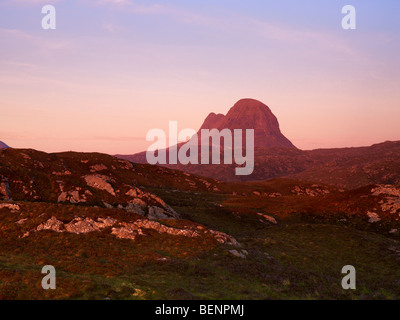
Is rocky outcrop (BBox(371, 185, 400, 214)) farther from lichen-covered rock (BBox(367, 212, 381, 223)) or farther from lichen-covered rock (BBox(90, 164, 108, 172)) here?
lichen-covered rock (BBox(90, 164, 108, 172))

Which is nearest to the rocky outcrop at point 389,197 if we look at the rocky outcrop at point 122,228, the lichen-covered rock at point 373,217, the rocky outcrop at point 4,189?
the lichen-covered rock at point 373,217

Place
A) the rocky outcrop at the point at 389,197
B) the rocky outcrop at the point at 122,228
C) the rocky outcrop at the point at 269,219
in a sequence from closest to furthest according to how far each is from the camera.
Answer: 1. the rocky outcrop at the point at 122,228
2. the rocky outcrop at the point at 389,197
3. the rocky outcrop at the point at 269,219

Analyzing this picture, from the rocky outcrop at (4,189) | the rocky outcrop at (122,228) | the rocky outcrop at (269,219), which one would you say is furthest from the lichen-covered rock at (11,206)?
the rocky outcrop at (269,219)

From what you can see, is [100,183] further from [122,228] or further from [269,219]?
[269,219]

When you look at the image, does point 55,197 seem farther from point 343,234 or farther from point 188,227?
point 343,234

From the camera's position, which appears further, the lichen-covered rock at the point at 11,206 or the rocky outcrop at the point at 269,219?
the rocky outcrop at the point at 269,219

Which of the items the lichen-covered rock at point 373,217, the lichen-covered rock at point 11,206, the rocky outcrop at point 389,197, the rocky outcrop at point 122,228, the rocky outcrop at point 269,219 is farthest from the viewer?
the rocky outcrop at point 269,219

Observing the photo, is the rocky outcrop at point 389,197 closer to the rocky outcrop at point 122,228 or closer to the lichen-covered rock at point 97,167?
the rocky outcrop at point 122,228

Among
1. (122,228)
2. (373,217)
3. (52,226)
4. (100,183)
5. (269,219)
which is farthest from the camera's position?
(269,219)

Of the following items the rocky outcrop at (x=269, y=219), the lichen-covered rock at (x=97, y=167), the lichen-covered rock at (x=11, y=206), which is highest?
the lichen-covered rock at (x=97, y=167)

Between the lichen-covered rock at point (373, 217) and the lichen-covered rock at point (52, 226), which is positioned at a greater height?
the lichen-covered rock at point (52, 226)

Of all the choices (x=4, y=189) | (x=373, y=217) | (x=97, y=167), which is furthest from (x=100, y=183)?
(x=97, y=167)

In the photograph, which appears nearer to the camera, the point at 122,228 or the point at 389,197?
the point at 122,228

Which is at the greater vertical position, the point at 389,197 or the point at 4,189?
the point at 4,189
